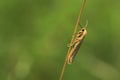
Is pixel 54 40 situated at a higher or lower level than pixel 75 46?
lower

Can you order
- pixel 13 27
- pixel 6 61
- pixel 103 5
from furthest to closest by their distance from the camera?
1. pixel 103 5
2. pixel 13 27
3. pixel 6 61

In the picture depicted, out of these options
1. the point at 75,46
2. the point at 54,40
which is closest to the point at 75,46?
the point at 75,46

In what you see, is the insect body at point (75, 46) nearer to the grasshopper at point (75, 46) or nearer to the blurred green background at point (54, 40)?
the grasshopper at point (75, 46)

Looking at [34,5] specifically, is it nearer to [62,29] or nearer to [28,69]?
[62,29]

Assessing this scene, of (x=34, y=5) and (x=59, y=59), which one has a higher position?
(x=34, y=5)

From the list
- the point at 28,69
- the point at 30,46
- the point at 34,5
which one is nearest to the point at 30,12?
the point at 34,5

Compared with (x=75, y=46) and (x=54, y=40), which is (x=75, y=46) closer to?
(x=75, y=46)

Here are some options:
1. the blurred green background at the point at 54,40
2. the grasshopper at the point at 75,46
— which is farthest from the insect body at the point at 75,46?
the blurred green background at the point at 54,40

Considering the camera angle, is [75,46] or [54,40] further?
[54,40]
